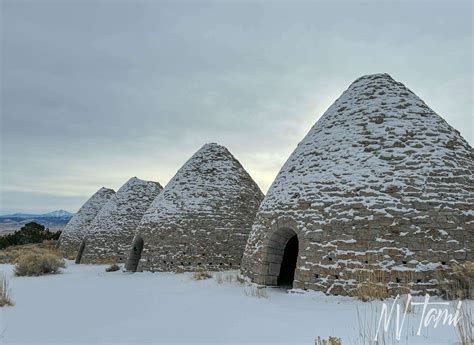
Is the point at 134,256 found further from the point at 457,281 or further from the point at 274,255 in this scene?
the point at 457,281

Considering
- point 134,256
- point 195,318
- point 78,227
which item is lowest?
A: point 195,318

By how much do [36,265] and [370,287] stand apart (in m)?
12.1

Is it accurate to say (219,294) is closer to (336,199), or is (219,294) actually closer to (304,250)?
(304,250)

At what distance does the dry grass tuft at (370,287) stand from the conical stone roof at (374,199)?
0.09 metres

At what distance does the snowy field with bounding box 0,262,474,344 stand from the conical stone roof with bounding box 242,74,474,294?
0.76 metres

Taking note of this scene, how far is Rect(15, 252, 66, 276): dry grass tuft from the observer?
13484mm

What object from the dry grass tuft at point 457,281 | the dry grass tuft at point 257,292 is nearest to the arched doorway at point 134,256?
the dry grass tuft at point 257,292

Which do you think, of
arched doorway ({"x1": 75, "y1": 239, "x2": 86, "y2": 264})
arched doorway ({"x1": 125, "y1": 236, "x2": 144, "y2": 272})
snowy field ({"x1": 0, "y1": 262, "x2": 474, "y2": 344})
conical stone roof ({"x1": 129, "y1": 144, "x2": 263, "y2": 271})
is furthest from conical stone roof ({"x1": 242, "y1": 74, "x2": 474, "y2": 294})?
arched doorway ({"x1": 75, "y1": 239, "x2": 86, "y2": 264})

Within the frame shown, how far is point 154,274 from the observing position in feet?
42.9

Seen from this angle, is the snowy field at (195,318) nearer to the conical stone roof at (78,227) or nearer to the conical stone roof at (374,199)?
the conical stone roof at (374,199)

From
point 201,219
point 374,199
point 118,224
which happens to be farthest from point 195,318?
point 118,224

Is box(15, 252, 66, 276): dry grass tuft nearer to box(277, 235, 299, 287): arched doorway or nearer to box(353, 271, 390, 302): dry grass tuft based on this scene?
box(277, 235, 299, 287): arched doorway

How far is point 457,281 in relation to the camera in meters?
6.65

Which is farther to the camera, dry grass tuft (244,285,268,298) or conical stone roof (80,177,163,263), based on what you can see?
conical stone roof (80,177,163,263)
